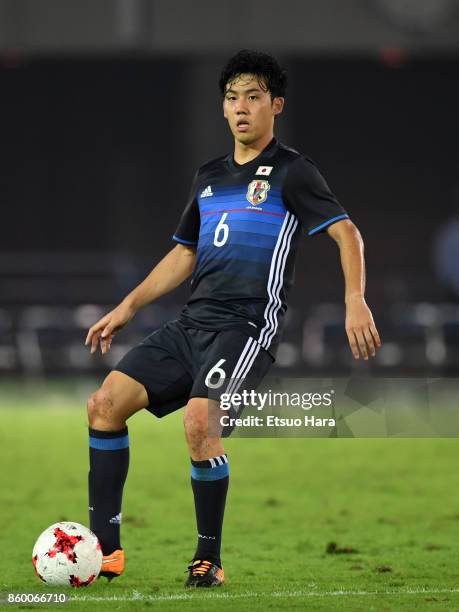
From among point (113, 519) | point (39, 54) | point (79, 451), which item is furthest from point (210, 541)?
point (39, 54)

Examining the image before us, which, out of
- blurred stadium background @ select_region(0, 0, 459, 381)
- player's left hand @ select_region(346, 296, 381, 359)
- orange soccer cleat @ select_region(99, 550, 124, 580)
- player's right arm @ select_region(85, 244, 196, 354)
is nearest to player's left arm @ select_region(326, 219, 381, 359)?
player's left hand @ select_region(346, 296, 381, 359)

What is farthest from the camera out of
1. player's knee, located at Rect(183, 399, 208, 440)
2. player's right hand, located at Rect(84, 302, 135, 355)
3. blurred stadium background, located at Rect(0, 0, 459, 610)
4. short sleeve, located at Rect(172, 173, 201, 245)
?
blurred stadium background, located at Rect(0, 0, 459, 610)

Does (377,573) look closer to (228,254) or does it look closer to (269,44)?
(228,254)

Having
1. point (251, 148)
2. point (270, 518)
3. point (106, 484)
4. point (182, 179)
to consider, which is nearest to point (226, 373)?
point (106, 484)

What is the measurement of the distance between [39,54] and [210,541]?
544 inches

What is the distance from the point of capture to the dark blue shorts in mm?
5191

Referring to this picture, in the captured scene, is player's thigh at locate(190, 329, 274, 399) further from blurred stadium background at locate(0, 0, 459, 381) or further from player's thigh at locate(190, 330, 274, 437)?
blurred stadium background at locate(0, 0, 459, 381)

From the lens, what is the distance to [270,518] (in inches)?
298

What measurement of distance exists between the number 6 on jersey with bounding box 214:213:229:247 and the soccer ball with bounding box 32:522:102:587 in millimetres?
1164

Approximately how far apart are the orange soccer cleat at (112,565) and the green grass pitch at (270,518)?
0.06 m

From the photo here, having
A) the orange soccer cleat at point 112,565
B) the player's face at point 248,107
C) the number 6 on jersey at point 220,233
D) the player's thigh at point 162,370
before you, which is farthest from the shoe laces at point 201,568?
the player's face at point 248,107

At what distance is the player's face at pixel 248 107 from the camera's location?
540 centimetres

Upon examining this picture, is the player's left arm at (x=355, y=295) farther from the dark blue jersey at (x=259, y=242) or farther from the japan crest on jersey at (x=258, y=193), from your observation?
the japan crest on jersey at (x=258, y=193)

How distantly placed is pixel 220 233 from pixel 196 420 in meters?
0.74
